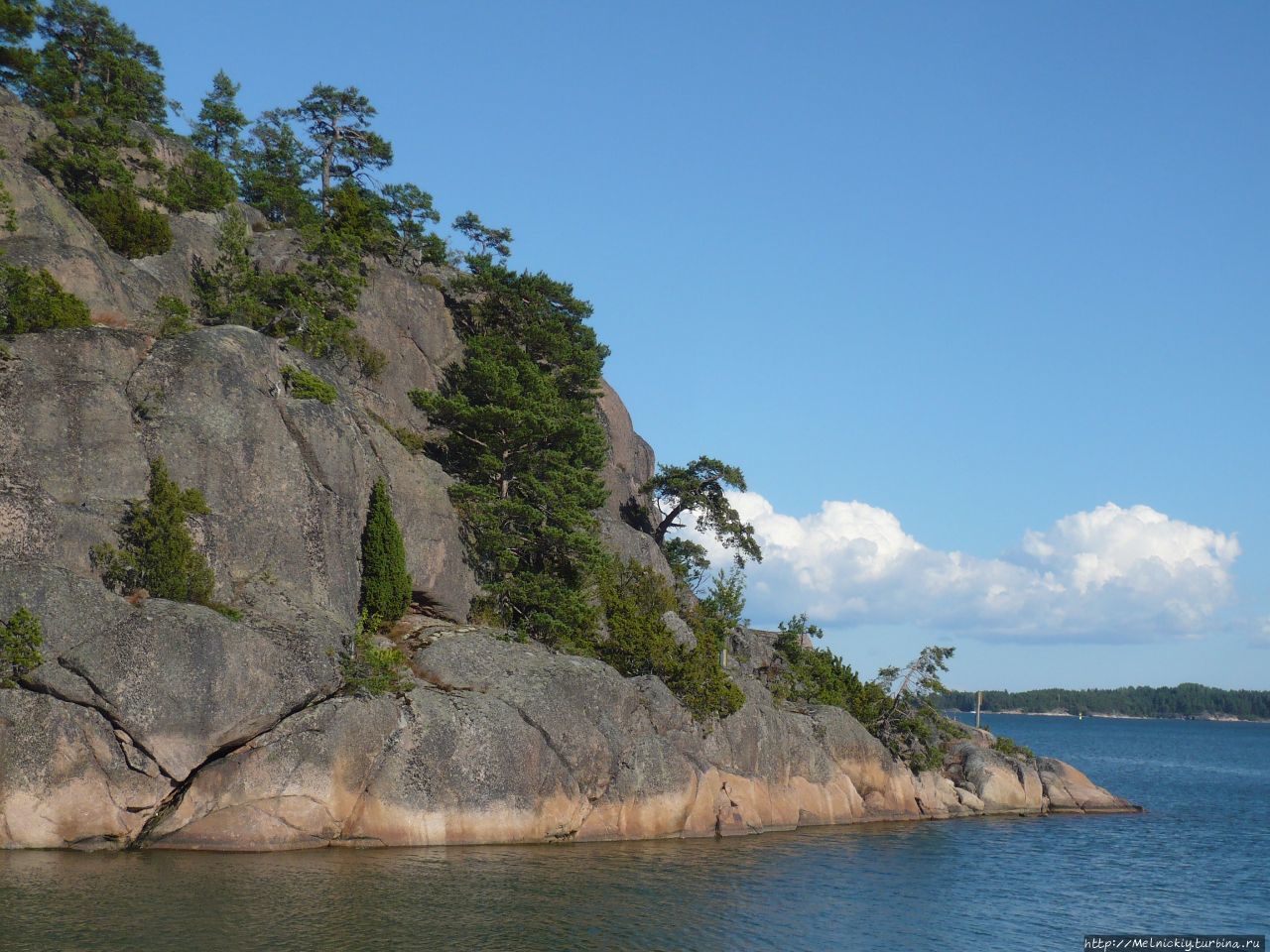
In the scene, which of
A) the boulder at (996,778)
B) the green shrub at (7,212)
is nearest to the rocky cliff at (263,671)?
the green shrub at (7,212)

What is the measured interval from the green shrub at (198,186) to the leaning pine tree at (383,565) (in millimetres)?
24807

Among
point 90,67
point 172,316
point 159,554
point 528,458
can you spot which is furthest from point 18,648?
point 90,67

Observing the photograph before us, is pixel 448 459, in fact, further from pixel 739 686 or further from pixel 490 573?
pixel 739 686

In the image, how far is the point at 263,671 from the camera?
3525 centimetres

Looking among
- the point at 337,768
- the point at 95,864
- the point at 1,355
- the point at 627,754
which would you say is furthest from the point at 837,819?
the point at 1,355

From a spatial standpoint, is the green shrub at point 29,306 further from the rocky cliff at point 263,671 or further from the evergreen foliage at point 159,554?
the evergreen foliage at point 159,554

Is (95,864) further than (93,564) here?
No

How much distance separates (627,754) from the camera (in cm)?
4275

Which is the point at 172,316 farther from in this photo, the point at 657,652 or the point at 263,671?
the point at 657,652

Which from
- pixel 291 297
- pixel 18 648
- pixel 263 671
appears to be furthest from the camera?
pixel 291 297

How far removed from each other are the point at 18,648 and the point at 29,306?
1445 centimetres

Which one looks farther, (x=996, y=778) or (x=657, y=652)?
(x=996, y=778)

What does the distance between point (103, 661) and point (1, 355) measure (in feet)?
41.9

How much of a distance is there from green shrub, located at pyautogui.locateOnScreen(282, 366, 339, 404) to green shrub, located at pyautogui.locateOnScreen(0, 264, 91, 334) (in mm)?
7847
